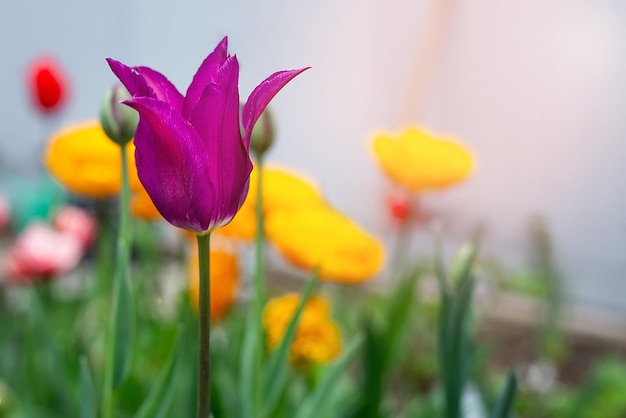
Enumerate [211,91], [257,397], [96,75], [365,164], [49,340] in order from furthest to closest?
[96,75] < [365,164] < [49,340] < [257,397] < [211,91]

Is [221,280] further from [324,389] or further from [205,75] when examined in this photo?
[205,75]

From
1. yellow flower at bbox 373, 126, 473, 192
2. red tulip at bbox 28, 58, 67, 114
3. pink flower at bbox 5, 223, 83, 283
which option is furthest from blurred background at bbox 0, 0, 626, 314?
yellow flower at bbox 373, 126, 473, 192

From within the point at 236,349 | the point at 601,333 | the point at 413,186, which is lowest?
the point at 601,333

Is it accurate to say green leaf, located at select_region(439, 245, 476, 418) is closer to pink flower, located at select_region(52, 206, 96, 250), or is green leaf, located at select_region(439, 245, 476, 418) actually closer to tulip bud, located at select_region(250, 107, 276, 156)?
tulip bud, located at select_region(250, 107, 276, 156)

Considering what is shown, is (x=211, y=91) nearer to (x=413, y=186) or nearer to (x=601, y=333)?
(x=413, y=186)

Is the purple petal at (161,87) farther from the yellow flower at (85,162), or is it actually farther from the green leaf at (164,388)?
the yellow flower at (85,162)

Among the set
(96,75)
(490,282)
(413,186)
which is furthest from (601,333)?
(96,75)

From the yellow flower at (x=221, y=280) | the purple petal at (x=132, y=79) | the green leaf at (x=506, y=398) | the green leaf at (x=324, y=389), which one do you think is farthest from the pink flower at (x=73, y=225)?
the purple petal at (x=132, y=79)
